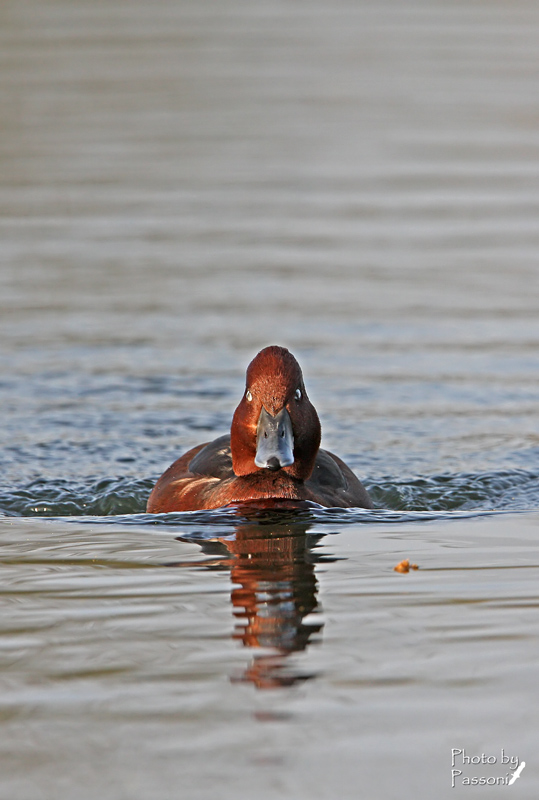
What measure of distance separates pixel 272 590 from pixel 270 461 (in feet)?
3.96

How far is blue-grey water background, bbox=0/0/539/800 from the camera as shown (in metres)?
4.58

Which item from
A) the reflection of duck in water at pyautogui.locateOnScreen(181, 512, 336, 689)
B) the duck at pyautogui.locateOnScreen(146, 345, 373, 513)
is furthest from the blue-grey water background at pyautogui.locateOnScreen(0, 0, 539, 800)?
the duck at pyautogui.locateOnScreen(146, 345, 373, 513)

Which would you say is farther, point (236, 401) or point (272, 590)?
point (236, 401)

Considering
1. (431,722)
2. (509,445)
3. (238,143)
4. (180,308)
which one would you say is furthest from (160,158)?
(431,722)

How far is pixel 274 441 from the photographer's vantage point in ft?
24.0

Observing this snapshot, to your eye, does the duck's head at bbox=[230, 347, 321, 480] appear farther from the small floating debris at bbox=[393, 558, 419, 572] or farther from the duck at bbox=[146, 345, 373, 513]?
the small floating debris at bbox=[393, 558, 419, 572]

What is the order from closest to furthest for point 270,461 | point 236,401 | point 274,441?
point 270,461 → point 274,441 → point 236,401

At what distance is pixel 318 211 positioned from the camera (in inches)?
646

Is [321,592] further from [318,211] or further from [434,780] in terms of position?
[318,211]

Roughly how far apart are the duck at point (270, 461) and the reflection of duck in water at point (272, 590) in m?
0.30

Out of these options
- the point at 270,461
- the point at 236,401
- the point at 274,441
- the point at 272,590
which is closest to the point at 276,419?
the point at 274,441

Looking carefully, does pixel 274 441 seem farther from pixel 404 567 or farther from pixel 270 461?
pixel 404 567

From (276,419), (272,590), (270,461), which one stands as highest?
(276,419)

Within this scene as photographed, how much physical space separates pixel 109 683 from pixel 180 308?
843 cm
